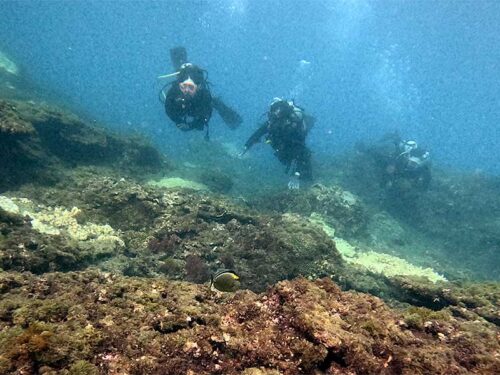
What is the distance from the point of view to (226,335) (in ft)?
9.37

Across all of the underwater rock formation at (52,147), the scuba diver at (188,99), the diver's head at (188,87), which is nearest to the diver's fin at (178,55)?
the underwater rock formation at (52,147)

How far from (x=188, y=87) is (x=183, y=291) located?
392 inches

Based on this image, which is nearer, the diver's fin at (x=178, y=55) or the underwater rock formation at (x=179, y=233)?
the underwater rock formation at (x=179, y=233)

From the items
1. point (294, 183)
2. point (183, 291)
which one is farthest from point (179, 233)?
point (294, 183)

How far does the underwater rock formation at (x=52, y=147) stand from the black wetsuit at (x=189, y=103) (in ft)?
9.49

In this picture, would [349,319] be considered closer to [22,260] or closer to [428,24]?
[22,260]

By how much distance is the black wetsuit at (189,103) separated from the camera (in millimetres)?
12258

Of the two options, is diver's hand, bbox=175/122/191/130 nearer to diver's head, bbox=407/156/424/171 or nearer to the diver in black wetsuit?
the diver in black wetsuit

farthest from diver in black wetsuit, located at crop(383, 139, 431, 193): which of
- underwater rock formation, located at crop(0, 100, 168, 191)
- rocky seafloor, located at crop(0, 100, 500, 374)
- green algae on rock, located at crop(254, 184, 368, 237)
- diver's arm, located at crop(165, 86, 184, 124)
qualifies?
underwater rock formation, located at crop(0, 100, 168, 191)

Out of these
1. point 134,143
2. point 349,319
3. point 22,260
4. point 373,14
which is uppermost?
point 373,14

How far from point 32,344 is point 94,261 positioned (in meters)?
4.23

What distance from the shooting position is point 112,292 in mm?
3301

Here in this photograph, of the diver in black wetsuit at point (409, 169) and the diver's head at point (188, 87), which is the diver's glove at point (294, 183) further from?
the diver in black wetsuit at point (409, 169)

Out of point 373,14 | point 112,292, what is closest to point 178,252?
point 112,292
